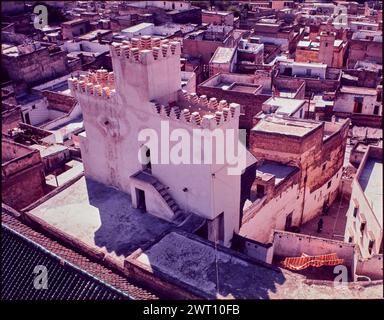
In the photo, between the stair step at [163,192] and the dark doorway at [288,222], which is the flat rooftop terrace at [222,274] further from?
the dark doorway at [288,222]

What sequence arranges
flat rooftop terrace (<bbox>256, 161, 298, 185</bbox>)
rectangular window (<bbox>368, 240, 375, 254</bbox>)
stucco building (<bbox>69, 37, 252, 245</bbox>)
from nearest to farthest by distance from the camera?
stucco building (<bbox>69, 37, 252, 245</bbox>) < rectangular window (<bbox>368, 240, 375, 254</bbox>) < flat rooftop terrace (<bbox>256, 161, 298, 185</bbox>)

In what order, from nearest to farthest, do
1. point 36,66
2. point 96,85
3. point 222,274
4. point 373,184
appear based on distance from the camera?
point 222,274
point 96,85
point 373,184
point 36,66

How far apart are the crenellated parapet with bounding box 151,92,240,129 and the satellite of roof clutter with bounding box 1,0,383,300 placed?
0.07 meters

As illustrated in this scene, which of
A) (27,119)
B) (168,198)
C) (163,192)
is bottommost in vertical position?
(27,119)

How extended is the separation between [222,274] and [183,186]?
4483 mm

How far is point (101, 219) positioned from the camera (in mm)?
20156

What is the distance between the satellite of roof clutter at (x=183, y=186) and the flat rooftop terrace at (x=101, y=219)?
3.2 inches

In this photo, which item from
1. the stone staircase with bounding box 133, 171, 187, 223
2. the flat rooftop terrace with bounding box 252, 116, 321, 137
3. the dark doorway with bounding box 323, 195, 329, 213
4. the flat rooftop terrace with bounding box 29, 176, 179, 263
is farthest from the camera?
the dark doorway with bounding box 323, 195, 329, 213

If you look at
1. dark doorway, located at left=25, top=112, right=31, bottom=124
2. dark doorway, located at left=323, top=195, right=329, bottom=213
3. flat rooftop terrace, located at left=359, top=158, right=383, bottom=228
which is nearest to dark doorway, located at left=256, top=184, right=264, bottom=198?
flat rooftop terrace, located at left=359, top=158, right=383, bottom=228

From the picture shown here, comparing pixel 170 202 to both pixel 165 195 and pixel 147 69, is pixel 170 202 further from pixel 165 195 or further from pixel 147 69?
pixel 147 69

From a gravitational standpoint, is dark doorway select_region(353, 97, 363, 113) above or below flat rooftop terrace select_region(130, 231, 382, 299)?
below

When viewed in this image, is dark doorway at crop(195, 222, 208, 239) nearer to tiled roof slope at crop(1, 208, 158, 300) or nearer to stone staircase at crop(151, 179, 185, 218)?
stone staircase at crop(151, 179, 185, 218)

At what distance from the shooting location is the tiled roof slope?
15.5m

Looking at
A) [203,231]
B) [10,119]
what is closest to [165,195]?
[203,231]
